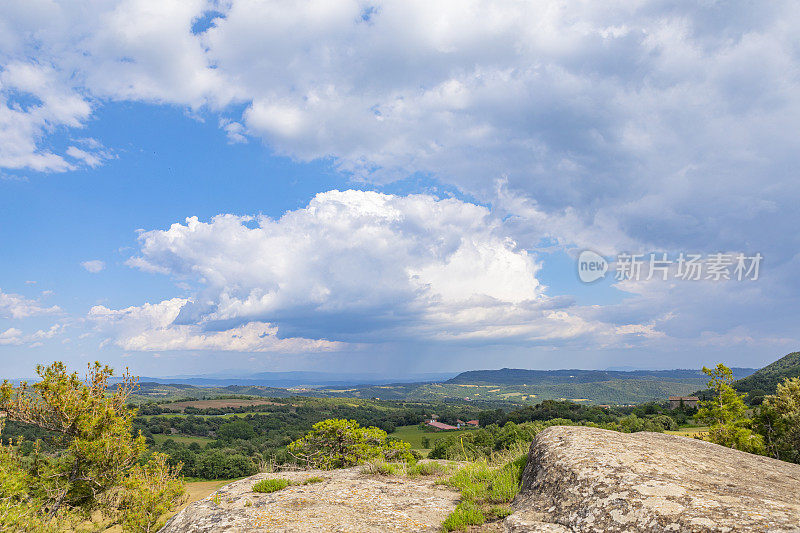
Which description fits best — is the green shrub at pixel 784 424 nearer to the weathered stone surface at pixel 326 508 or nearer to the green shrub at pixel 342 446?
the green shrub at pixel 342 446

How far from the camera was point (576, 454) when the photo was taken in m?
8.03

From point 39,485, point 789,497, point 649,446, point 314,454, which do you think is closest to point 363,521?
point 649,446

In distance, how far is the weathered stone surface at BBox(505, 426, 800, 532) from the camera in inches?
213

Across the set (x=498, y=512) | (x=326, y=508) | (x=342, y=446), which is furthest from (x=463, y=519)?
(x=342, y=446)

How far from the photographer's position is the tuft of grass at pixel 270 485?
32.1ft

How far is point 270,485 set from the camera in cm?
990

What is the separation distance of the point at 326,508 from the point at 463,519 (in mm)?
2998

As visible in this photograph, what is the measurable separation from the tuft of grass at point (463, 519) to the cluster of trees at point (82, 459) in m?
18.9

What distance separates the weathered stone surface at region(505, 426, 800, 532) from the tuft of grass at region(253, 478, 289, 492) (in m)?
5.74

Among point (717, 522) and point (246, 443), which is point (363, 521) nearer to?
point (717, 522)

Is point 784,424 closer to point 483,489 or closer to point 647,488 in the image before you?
point 483,489

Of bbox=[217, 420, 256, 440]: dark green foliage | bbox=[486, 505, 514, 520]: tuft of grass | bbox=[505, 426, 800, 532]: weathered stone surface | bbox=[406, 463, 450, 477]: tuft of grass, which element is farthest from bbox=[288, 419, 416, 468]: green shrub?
bbox=[217, 420, 256, 440]: dark green foliage

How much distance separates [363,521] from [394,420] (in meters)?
169

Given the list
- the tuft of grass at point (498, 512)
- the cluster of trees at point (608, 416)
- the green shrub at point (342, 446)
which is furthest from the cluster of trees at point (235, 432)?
the tuft of grass at point (498, 512)
